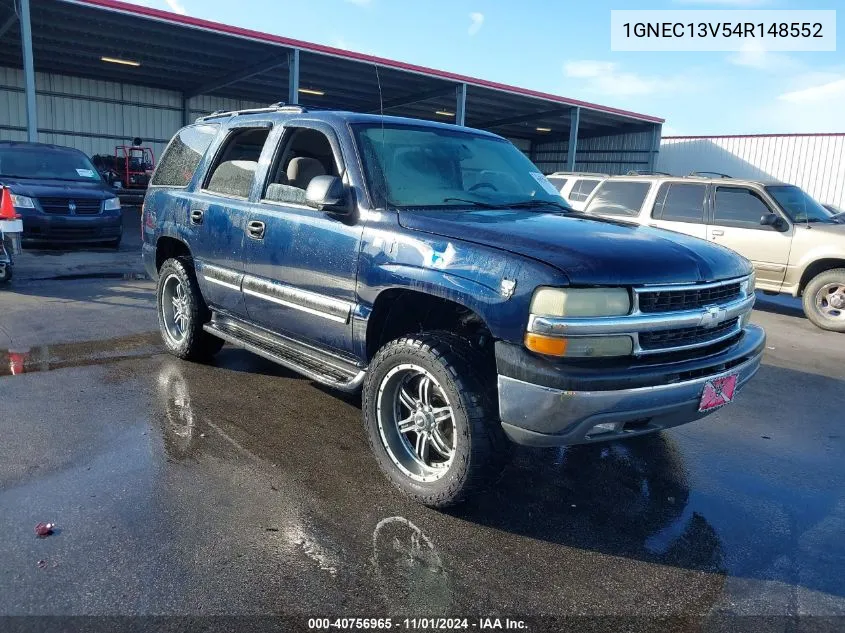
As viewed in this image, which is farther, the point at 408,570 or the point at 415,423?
the point at 415,423

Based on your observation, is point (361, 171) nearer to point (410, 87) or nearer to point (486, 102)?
point (410, 87)

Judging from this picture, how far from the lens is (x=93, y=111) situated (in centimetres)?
2669

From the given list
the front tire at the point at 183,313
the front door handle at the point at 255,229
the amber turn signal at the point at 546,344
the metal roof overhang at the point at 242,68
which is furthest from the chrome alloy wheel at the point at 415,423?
the metal roof overhang at the point at 242,68

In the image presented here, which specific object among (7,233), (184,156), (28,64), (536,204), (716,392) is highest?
(28,64)

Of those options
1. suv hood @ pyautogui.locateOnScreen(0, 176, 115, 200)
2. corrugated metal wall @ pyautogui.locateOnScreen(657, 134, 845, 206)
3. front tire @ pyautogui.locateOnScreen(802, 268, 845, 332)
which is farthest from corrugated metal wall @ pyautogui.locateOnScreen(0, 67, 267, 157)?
front tire @ pyautogui.locateOnScreen(802, 268, 845, 332)

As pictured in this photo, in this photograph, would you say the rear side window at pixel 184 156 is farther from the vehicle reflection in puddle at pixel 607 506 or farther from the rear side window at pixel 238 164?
the vehicle reflection in puddle at pixel 607 506

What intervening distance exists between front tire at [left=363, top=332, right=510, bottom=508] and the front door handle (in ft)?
4.52

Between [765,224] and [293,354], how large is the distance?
704cm

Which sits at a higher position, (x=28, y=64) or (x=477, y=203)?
(x=28, y=64)

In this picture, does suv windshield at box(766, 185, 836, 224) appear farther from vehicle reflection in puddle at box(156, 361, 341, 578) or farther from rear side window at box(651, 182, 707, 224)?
vehicle reflection in puddle at box(156, 361, 341, 578)

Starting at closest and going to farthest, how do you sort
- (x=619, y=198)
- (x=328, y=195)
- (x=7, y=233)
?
1. (x=328, y=195)
2. (x=7, y=233)
3. (x=619, y=198)

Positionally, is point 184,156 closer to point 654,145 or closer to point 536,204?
point 536,204

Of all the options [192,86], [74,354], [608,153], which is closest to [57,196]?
[74,354]

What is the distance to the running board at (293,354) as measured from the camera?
368cm
